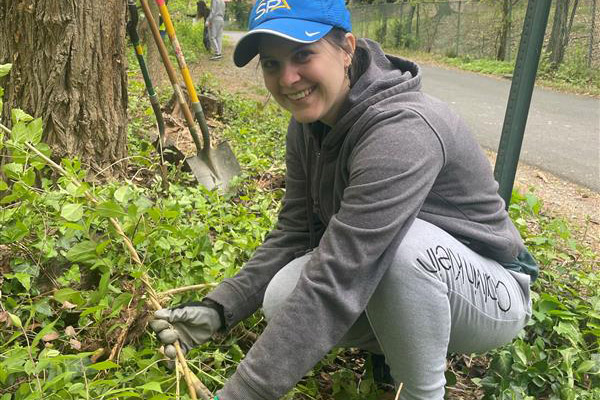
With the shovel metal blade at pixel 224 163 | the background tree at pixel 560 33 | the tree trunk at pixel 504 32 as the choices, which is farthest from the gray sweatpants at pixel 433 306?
the tree trunk at pixel 504 32

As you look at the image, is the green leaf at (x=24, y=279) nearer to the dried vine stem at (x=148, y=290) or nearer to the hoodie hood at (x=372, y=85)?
the dried vine stem at (x=148, y=290)

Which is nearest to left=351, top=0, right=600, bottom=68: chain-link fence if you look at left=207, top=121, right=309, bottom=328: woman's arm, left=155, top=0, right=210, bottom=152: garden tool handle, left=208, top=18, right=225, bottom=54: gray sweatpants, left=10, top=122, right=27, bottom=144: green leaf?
left=208, top=18, right=225, bottom=54: gray sweatpants

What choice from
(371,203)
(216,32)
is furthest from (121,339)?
(216,32)

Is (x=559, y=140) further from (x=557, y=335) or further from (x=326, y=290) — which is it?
(x=326, y=290)

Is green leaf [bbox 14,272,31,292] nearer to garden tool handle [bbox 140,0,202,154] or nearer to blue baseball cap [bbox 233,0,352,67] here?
blue baseball cap [bbox 233,0,352,67]

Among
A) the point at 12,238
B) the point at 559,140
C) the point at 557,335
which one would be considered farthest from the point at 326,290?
the point at 559,140

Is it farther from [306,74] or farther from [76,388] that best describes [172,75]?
[76,388]

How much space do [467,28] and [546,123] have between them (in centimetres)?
1112

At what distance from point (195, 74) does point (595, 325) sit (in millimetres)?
8844

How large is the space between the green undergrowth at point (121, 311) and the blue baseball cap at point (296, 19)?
2.02ft

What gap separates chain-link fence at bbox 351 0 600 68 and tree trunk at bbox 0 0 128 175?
436 inches

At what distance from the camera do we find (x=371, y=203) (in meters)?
1.45

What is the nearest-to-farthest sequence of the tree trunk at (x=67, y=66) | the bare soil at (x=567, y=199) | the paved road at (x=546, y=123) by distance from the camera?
1. the tree trunk at (x=67, y=66)
2. the bare soil at (x=567, y=199)
3. the paved road at (x=546, y=123)

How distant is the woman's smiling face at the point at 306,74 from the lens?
1.61 m
